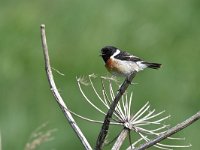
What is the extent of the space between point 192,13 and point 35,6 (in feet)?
7.15

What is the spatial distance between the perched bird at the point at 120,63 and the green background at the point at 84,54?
2304 mm

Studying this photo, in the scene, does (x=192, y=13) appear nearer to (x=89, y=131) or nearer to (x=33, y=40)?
(x=33, y=40)

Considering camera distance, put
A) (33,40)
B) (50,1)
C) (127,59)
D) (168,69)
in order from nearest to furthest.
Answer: (127,59) < (168,69) < (33,40) < (50,1)

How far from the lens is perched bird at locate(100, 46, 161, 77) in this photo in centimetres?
571

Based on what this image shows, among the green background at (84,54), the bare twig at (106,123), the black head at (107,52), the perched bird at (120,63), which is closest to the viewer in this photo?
the bare twig at (106,123)

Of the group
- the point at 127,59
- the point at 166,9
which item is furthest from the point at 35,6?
the point at 127,59

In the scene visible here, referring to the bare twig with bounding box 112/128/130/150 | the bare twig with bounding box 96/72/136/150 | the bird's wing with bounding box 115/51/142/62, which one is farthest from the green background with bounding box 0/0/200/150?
the bare twig with bounding box 96/72/136/150

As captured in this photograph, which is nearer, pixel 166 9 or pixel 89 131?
pixel 89 131

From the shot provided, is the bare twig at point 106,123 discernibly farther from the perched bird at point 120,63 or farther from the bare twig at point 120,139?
the perched bird at point 120,63

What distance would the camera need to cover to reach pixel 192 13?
10.7 m

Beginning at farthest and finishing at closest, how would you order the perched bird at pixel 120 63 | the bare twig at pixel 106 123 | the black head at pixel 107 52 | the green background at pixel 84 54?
the green background at pixel 84 54
the black head at pixel 107 52
the perched bird at pixel 120 63
the bare twig at pixel 106 123

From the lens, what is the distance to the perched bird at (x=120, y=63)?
571cm

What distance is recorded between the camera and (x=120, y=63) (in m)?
5.81

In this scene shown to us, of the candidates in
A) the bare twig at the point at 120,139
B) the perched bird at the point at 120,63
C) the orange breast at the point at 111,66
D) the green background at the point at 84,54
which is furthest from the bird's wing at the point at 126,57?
the bare twig at the point at 120,139
